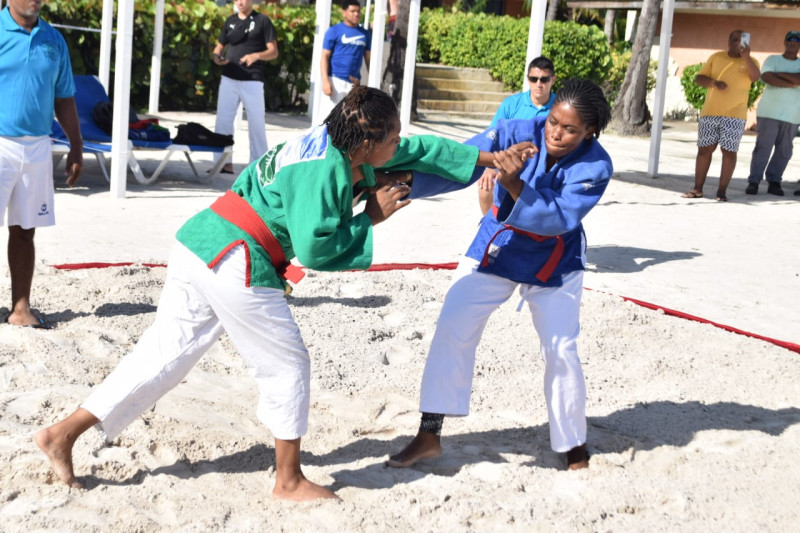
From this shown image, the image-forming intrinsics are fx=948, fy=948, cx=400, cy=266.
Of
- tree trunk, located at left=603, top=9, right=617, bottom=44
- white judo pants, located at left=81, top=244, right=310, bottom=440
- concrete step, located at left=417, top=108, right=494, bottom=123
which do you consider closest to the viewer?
white judo pants, located at left=81, top=244, right=310, bottom=440

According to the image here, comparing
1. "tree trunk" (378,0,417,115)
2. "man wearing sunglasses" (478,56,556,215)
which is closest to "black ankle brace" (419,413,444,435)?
"man wearing sunglasses" (478,56,556,215)

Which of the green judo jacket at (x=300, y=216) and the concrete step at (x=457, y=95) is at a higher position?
the concrete step at (x=457, y=95)

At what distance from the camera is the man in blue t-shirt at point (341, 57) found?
10.2 metres

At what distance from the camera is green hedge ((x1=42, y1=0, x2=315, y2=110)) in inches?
565

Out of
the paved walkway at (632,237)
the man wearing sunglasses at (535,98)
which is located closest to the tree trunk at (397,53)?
the paved walkway at (632,237)

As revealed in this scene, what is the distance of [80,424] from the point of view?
3.24 meters

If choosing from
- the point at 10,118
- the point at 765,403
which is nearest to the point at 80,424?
the point at 10,118

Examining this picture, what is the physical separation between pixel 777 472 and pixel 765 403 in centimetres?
83

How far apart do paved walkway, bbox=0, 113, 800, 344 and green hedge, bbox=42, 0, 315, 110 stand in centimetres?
407

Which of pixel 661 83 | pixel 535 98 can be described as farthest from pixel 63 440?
A: pixel 661 83

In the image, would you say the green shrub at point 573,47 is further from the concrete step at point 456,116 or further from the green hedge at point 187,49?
the green hedge at point 187,49

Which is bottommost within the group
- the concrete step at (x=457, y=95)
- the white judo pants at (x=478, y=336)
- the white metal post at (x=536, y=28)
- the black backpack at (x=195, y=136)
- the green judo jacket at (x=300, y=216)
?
the white judo pants at (x=478, y=336)

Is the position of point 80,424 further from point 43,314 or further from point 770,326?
point 770,326

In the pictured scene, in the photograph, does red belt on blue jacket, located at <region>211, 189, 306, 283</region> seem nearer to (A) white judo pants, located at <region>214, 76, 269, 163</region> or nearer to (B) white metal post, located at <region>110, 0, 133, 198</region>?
(B) white metal post, located at <region>110, 0, 133, 198</region>
